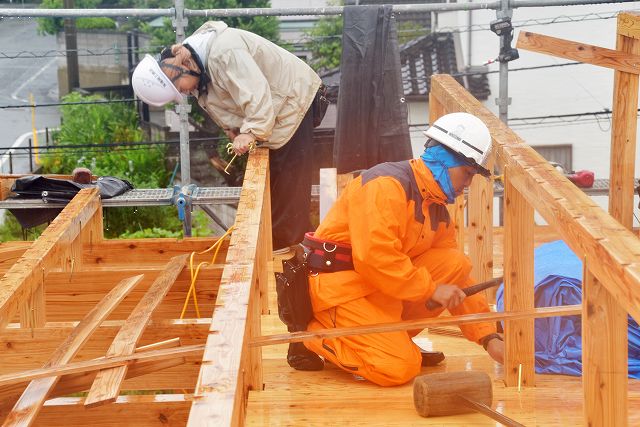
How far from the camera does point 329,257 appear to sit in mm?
4594

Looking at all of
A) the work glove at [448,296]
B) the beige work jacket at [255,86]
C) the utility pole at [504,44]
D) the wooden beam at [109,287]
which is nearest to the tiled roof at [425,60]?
the utility pole at [504,44]

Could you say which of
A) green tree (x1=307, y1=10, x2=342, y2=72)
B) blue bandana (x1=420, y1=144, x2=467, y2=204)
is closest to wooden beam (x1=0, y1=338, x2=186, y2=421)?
blue bandana (x1=420, y1=144, x2=467, y2=204)

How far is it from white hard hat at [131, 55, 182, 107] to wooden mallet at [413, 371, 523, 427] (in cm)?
276

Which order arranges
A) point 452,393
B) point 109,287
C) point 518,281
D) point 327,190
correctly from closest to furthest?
point 452,393
point 518,281
point 109,287
point 327,190

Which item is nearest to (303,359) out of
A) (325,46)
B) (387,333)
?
(387,333)

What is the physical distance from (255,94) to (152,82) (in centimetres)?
62

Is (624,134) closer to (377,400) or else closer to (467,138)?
(467,138)

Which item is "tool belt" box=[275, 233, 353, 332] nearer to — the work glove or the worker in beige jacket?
the work glove

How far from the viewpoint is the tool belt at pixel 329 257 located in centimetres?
459

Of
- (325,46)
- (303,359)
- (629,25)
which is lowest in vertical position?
(303,359)

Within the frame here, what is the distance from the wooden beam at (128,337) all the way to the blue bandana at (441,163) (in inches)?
59.9

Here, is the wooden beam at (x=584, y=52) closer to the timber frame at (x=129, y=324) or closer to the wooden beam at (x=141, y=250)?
the timber frame at (x=129, y=324)

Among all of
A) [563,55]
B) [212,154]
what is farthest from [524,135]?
[563,55]

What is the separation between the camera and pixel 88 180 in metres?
7.83
